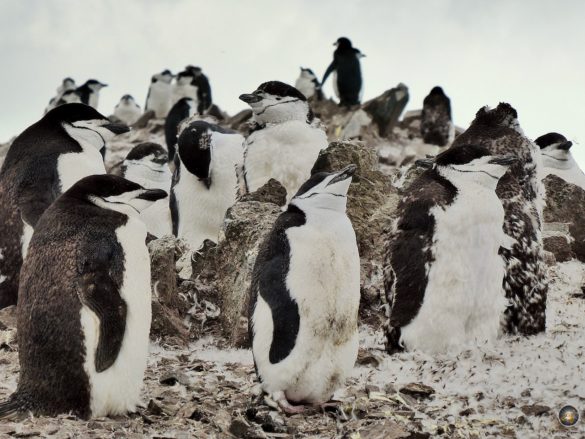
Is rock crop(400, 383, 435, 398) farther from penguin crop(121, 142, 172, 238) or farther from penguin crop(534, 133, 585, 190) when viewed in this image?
penguin crop(121, 142, 172, 238)

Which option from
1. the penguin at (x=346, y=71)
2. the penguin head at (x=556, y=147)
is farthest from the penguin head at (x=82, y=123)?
the penguin at (x=346, y=71)

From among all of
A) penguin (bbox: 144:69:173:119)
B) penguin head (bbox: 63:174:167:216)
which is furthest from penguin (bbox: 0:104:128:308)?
penguin (bbox: 144:69:173:119)

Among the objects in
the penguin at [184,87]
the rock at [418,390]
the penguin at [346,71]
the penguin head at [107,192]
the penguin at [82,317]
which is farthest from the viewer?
the penguin at [184,87]

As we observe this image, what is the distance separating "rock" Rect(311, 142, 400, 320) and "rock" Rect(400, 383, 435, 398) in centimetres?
232

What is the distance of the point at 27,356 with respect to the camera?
4.64 meters

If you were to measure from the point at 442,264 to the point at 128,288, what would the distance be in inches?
92.6

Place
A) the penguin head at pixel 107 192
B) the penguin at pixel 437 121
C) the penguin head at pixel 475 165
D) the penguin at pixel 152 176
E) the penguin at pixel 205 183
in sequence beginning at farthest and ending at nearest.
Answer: the penguin at pixel 437 121 < the penguin at pixel 152 176 < the penguin at pixel 205 183 < the penguin head at pixel 475 165 < the penguin head at pixel 107 192

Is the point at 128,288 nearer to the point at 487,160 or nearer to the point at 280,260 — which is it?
the point at 280,260

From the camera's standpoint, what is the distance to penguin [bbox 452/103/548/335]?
Result: 6383mm

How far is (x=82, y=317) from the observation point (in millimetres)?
4520

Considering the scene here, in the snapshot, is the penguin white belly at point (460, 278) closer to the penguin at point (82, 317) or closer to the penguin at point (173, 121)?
the penguin at point (82, 317)

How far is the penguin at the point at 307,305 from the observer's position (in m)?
4.78

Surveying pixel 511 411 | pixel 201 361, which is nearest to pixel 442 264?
pixel 511 411

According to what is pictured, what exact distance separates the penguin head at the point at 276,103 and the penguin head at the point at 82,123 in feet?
7.38
